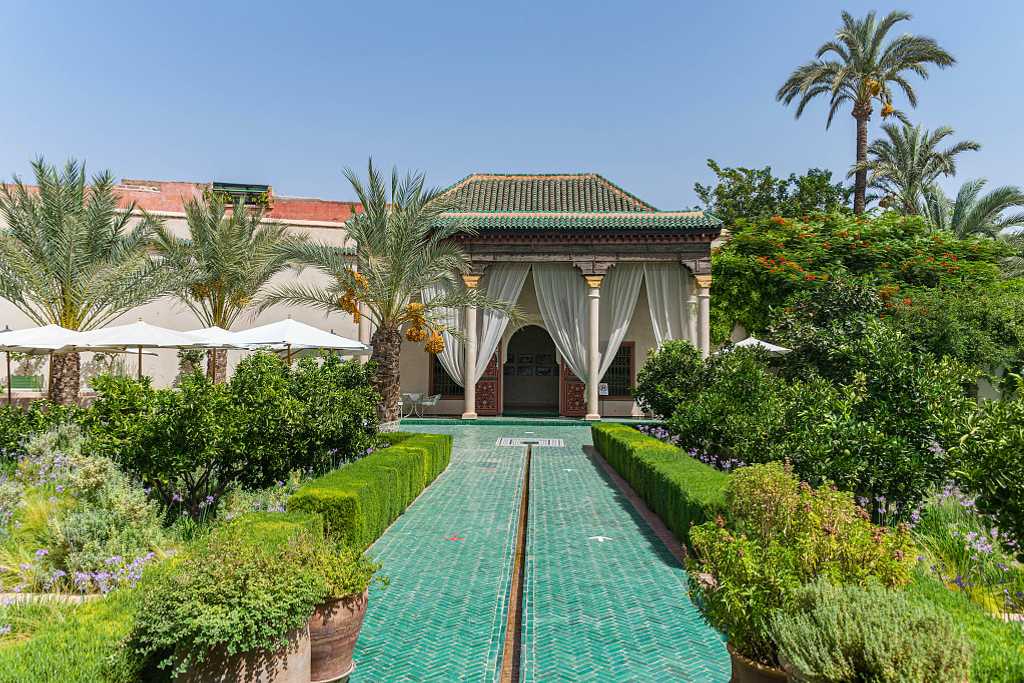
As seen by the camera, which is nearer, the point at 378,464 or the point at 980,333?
the point at 378,464

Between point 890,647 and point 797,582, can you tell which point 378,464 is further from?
point 890,647

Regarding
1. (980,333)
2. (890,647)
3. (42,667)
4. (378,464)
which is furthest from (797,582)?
(980,333)

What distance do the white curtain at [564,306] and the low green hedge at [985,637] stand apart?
564 inches

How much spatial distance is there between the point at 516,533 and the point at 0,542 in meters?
4.28

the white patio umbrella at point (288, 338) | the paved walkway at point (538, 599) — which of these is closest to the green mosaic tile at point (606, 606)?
the paved walkway at point (538, 599)

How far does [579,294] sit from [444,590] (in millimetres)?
14675

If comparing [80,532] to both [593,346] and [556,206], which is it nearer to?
[593,346]

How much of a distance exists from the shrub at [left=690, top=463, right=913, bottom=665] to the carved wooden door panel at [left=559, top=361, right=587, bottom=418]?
1568 cm

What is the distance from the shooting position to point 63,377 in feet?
43.0

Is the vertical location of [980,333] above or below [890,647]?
above

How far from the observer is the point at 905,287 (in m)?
18.8

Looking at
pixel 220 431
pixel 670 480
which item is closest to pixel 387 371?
pixel 220 431

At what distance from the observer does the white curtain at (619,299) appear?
19.3 meters

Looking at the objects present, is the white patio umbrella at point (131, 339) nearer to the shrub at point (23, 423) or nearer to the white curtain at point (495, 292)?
the shrub at point (23, 423)
